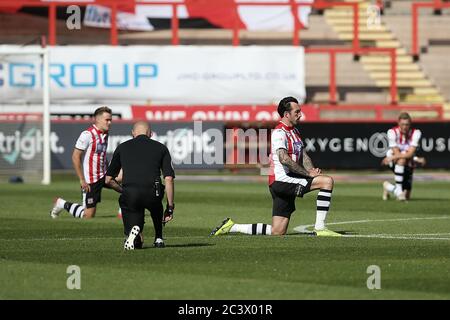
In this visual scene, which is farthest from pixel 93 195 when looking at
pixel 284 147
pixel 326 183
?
pixel 326 183

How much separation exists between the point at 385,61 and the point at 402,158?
19.2 metres

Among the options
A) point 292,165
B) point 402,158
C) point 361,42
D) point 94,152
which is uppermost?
point 361,42

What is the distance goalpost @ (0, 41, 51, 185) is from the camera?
1323 inches

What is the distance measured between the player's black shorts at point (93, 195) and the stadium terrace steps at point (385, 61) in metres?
24.1

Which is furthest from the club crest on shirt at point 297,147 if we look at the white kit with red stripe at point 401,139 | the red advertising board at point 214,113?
the red advertising board at point 214,113

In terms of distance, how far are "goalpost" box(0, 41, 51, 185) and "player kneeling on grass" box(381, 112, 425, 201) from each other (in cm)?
1012

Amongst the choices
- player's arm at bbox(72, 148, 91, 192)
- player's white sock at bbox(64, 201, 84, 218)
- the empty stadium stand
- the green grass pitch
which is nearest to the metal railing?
the empty stadium stand

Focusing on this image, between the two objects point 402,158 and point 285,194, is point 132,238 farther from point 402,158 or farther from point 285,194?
point 402,158

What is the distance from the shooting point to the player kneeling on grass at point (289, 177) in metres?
16.9

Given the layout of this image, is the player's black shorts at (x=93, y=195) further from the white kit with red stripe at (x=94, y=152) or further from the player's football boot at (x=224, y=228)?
the player's football boot at (x=224, y=228)

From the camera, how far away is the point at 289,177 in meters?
17.1

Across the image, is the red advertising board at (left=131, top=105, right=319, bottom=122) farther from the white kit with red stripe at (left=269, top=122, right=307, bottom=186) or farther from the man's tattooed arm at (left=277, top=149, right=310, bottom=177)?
the man's tattooed arm at (left=277, top=149, right=310, bottom=177)
